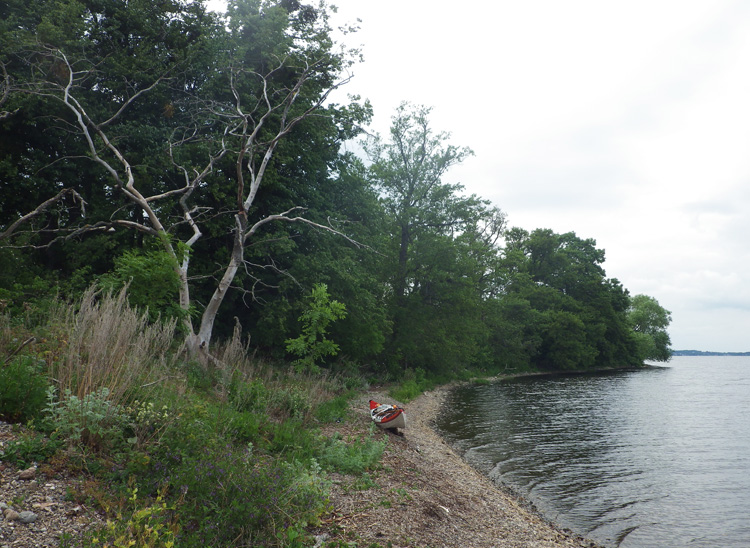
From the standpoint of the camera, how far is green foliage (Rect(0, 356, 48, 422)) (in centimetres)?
521

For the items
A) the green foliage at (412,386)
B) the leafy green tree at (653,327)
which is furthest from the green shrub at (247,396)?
the leafy green tree at (653,327)

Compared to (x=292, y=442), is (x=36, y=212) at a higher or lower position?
higher

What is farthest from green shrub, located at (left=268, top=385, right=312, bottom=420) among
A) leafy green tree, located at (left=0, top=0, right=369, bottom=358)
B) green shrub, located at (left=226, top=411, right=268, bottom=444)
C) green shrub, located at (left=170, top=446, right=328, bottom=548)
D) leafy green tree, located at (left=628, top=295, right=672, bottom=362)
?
leafy green tree, located at (left=628, top=295, right=672, bottom=362)

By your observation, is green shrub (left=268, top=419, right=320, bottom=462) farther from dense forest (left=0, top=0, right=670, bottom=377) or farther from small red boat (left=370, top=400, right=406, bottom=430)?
dense forest (left=0, top=0, right=670, bottom=377)

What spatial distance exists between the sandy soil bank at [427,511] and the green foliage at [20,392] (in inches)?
136

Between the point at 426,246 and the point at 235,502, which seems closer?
the point at 235,502

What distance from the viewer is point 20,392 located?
5.29m

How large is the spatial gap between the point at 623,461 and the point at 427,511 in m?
9.57

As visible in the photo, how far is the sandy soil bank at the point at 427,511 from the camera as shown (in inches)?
224

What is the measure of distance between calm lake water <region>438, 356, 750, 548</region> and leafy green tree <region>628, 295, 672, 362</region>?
165 ft

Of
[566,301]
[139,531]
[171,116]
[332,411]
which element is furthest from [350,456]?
[566,301]

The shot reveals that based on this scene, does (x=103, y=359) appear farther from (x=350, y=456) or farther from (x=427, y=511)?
(x=427, y=511)

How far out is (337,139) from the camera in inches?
927

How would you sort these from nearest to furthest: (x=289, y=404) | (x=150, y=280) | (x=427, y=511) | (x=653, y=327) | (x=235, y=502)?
(x=235, y=502), (x=427, y=511), (x=289, y=404), (x=150, y=280), (x=653, y=327)
